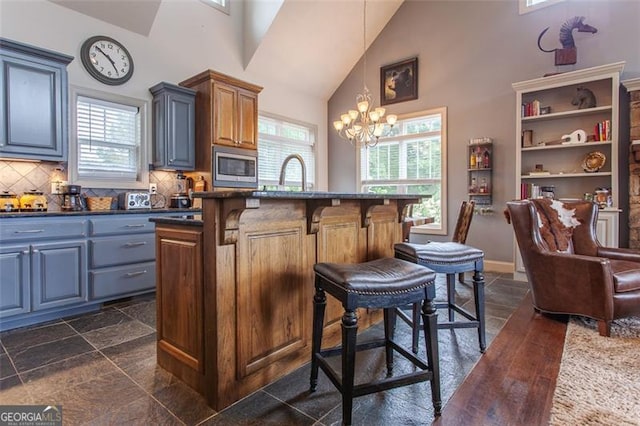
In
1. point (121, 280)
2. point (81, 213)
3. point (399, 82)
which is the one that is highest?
point (399, 82)

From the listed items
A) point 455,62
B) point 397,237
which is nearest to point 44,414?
point 397,237

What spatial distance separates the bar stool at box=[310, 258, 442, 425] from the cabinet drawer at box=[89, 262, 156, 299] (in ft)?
7.77

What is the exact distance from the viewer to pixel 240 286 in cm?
165

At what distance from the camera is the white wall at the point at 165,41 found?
3.19m

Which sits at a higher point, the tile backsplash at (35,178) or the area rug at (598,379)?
the tile backsplash at (35,178)

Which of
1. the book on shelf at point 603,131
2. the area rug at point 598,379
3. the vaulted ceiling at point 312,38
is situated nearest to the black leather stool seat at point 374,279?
the area rug at point 598,379

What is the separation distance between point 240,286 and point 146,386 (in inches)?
31.5

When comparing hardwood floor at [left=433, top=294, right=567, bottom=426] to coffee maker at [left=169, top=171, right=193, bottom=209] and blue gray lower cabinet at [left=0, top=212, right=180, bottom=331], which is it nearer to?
blue gray lower cabinet at [left=0, top=212, right=180, bottom=331]

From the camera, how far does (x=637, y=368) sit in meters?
Answer: 1.92

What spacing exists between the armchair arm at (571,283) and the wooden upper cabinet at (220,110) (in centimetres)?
365

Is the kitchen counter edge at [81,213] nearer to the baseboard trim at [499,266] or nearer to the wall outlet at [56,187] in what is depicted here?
the wall outlet at [56,187]

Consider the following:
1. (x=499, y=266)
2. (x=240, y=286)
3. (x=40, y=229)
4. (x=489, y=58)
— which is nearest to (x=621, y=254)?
(x=499, y=266)

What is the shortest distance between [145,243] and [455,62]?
4993 mm

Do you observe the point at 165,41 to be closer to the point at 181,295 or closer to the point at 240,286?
the point at 181,295
